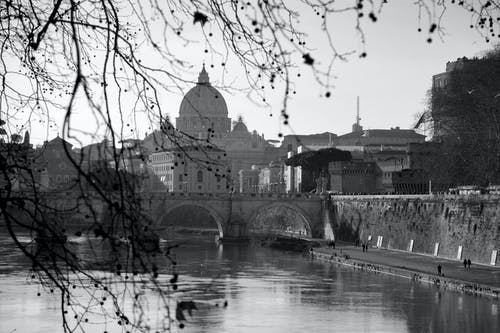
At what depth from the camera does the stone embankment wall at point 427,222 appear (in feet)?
145

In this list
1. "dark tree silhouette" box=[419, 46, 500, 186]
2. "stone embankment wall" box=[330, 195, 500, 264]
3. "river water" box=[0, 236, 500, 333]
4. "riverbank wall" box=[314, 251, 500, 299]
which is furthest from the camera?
→ "dark tree silhouette" box=[419, 46, 500, 186]

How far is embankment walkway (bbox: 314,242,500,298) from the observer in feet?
112

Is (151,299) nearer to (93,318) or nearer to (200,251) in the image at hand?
(93,318)

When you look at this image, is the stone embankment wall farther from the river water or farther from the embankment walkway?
the river water

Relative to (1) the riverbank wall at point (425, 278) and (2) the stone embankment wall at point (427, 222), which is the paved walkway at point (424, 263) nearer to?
(1) the riverbank wall at point (425, 278)

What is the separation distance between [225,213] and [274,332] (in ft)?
145

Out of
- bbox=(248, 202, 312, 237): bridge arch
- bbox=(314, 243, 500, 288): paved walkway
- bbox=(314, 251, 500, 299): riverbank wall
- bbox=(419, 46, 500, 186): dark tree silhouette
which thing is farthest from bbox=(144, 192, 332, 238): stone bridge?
bbox=(314, 251, 500, 299): riverbank wall

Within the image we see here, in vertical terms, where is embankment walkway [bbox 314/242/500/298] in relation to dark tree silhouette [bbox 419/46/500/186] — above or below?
below

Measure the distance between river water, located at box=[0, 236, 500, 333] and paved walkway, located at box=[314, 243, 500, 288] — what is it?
153cm

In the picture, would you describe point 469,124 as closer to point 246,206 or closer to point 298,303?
point 246,206

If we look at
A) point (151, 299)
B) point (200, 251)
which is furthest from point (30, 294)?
point (200, 251)

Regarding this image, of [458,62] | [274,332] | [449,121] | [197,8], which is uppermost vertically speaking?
[458,62]

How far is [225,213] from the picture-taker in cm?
7031

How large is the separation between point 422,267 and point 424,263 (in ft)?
8.07
